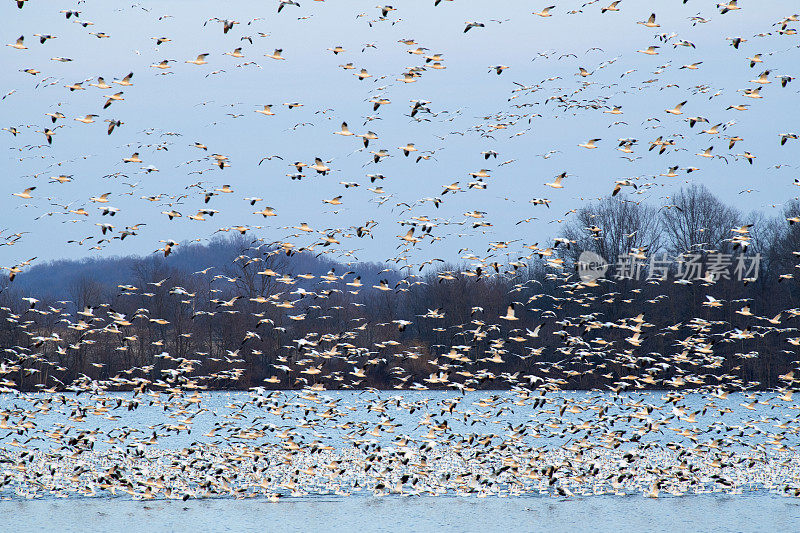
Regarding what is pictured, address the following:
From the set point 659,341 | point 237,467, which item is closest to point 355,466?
point 237,467

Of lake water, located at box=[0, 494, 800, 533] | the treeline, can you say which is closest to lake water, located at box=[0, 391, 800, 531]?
lake water, located at box=[0, 494, 800, 533]

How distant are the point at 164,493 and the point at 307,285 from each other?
96089mm

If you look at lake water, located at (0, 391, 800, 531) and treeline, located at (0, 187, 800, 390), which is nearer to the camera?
lake water, located at (0, 391, 800, 531)

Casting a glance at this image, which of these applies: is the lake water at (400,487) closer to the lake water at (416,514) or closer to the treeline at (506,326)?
the lake water at (416,514)

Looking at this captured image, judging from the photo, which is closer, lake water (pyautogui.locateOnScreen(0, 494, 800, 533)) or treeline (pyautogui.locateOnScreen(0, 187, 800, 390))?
lake water (pyautogui.locateOnScreen(0, 494, 800, 533))

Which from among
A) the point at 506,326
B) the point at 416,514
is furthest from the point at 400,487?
the point at 506,326

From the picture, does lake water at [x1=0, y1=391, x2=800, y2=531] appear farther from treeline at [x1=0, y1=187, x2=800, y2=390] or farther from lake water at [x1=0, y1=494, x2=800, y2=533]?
treeline at [x1=0, y1=187, x2=800, y2=390]

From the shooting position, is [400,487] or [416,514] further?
[400,487]

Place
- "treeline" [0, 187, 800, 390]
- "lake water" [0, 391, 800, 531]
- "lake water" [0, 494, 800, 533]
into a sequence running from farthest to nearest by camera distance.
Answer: "treeline" [0, 187, 800, 390] < "lake water" [0, 391, 800, 531] < "lake water" [0, 494, 800, 533]

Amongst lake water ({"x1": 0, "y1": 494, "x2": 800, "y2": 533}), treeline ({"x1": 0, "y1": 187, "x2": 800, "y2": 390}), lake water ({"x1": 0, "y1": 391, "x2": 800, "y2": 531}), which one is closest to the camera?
lake water ({"x1": 0, "y1": 494, "x2": 800, "y2": 533})

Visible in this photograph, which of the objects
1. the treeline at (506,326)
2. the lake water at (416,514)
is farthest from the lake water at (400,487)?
the treeline at (506,326)

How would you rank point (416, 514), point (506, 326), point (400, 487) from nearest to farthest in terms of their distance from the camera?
point (416, 514)
point (400, 487)
point (506, 326)

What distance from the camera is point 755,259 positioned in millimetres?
63250

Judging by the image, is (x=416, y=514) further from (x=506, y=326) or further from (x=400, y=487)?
(x=506, y=326)
